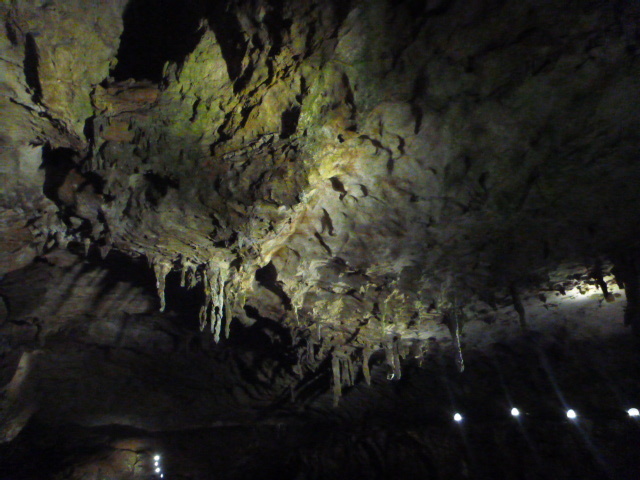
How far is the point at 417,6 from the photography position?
295 cm

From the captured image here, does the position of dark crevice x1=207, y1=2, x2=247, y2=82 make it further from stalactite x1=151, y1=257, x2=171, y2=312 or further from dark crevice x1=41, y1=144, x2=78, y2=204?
stalactite x1=151, y1=257, x2=171, y2=312

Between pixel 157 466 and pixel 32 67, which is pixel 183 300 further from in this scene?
pixel 157 466

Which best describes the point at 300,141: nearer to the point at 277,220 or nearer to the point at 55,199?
the point at 277,220

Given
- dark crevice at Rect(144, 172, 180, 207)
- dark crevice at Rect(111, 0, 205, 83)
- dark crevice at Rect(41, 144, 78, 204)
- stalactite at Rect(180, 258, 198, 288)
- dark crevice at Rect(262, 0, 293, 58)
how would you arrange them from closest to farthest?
dark crevice at Rect(262, 0, 293, 58)
dark crevice at Rect(111, 0, 205, 83)
dark crevice at Rect(144, 172, 180, 207)
dark crevice at Rect(41, 144, 78, 204)
stalactite at Rect(180, 258, 198, 288)

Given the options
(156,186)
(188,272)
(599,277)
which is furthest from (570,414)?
(156,186)

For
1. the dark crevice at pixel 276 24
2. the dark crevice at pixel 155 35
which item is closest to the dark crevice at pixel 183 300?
the dark crevice at pixel 155 35

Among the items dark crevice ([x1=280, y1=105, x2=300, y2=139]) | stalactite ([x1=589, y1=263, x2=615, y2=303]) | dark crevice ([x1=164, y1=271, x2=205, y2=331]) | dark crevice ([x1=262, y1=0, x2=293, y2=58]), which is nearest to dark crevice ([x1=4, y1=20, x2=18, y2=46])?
dark crevice ([x1=262, y1=0, x2=293, y2=58])

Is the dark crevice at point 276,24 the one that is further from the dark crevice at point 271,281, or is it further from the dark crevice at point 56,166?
the dark crevice at point 271,281

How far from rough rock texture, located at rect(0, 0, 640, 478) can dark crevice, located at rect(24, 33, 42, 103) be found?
0.02 metres

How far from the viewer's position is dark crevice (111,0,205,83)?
3676 mm

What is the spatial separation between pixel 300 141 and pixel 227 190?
1186 millimetres

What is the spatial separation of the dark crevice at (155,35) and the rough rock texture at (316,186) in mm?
25

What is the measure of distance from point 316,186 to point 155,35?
2535 millimetres

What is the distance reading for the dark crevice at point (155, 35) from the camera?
12.1 ft
